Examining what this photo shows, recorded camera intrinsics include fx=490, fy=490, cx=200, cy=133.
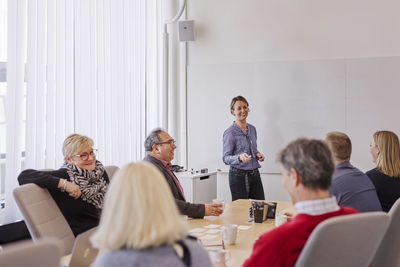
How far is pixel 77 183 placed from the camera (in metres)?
3.34

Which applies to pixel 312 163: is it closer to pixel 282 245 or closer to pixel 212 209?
pixel 282 245

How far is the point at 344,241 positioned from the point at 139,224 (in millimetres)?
855

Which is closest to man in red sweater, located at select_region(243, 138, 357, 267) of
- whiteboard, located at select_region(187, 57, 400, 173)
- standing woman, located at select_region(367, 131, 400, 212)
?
standing woman, located at select_region(367, 131, 400, 212)

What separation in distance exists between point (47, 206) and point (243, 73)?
3633 millimetres

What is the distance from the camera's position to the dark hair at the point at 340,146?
296cm

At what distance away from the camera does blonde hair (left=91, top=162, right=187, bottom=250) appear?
133cm

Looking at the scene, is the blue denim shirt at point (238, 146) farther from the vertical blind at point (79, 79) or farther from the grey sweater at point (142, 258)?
the grey sweater at point (142, 258)

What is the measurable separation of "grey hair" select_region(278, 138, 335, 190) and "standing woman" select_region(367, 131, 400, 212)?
1.59m

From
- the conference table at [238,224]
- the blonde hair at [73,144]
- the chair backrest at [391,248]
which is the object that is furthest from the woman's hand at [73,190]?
the chair backrest at [391,248]

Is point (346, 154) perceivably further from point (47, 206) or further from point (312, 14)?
point (312, 14)

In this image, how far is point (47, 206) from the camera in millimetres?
2982

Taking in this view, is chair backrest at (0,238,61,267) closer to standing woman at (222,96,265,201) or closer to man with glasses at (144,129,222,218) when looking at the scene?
man with glasses at (144,129,222,218)

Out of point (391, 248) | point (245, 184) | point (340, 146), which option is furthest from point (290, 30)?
point (391, 248)

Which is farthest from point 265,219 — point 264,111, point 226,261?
point 264,111
